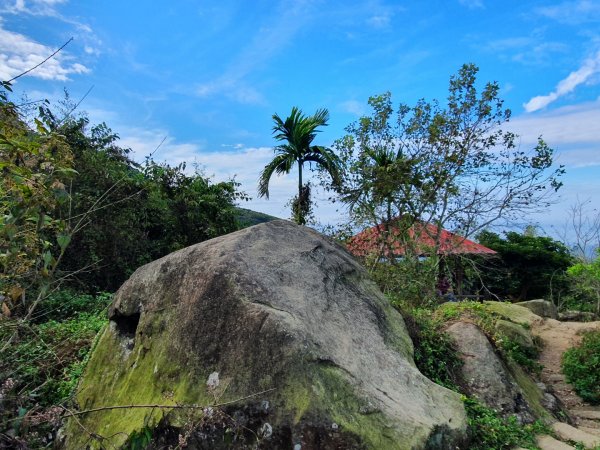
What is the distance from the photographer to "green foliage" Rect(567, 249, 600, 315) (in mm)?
17594

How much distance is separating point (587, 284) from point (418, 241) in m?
9.98

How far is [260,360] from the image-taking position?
3.18 m

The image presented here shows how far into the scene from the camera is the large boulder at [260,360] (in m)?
3.00

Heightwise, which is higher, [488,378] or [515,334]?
[515,334]

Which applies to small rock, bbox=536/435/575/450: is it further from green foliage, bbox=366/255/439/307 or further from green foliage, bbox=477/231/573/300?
green foliage, bbox=477/231/573/300

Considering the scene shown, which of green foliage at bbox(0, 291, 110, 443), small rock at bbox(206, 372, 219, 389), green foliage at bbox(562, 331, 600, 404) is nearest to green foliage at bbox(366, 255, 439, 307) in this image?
green foliage at bbox(562, 331, 600, 404)

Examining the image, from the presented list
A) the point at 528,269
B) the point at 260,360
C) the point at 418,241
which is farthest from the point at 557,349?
the point at 528,269

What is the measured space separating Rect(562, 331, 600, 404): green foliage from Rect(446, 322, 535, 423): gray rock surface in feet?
9.62

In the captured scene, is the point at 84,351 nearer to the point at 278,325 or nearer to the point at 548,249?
the point at 278,325

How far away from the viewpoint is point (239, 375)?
10.4 ft

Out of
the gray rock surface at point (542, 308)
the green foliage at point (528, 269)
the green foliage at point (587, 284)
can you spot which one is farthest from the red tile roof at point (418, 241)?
the green foliage at point (528, 269)

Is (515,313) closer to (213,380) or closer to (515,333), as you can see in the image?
(515,333)

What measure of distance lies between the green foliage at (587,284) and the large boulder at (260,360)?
1631cm

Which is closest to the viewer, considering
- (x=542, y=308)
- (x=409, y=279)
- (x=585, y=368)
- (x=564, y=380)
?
(x=585, y=368)
